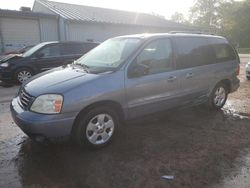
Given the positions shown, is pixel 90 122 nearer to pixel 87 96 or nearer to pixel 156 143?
pixel 87 96

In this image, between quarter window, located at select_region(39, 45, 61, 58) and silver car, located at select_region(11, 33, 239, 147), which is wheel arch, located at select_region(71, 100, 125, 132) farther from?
quarter window, located at select_region(39, 45, 61, 58)

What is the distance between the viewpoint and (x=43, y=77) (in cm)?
429

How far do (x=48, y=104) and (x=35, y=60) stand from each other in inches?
268

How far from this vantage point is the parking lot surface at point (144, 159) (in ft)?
10.7

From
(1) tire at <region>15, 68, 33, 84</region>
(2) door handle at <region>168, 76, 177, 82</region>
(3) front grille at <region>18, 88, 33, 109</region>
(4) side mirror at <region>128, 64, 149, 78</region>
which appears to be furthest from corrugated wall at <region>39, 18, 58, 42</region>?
(4) side mirror at <region>128, 64, 149, 78</region>

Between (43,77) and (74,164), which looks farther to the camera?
(43,77)

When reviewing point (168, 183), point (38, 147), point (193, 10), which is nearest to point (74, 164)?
point (38, 147)

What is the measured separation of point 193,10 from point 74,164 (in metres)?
63.3

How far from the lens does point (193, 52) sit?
5.28m

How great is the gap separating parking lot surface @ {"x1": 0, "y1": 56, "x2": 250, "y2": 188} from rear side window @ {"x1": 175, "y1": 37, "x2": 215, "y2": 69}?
1.11 meters

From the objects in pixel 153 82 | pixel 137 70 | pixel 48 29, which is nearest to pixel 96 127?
pixel 137 70

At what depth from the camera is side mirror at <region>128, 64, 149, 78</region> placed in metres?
4.16

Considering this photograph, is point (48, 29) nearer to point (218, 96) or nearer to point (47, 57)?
point (47, 57)

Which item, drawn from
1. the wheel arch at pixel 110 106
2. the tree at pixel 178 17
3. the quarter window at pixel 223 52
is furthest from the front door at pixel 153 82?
the tree at pixel 178 17
